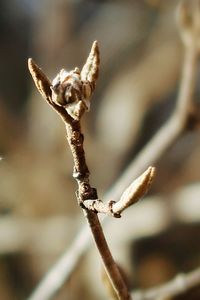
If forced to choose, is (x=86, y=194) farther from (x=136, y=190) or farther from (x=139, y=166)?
(x=139, y=166)

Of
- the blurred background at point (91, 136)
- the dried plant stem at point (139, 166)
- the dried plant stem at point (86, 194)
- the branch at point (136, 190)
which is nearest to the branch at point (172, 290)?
the dried plant stem at point (139, 166)

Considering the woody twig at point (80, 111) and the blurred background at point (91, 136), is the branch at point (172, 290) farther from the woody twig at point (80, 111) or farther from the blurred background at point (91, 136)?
the blurred background at point (91, 136)

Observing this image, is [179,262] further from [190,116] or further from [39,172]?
[190,116]

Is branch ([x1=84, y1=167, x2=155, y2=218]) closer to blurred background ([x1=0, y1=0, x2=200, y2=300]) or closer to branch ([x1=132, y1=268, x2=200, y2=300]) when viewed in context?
branch ([x1=132, y1=268, x2=200, y2=300])

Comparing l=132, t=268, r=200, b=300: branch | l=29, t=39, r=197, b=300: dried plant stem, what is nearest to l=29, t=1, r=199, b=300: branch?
l=29, t=39, r=197, b=300: dried plant stem

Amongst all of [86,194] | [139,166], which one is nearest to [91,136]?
[139,166]
